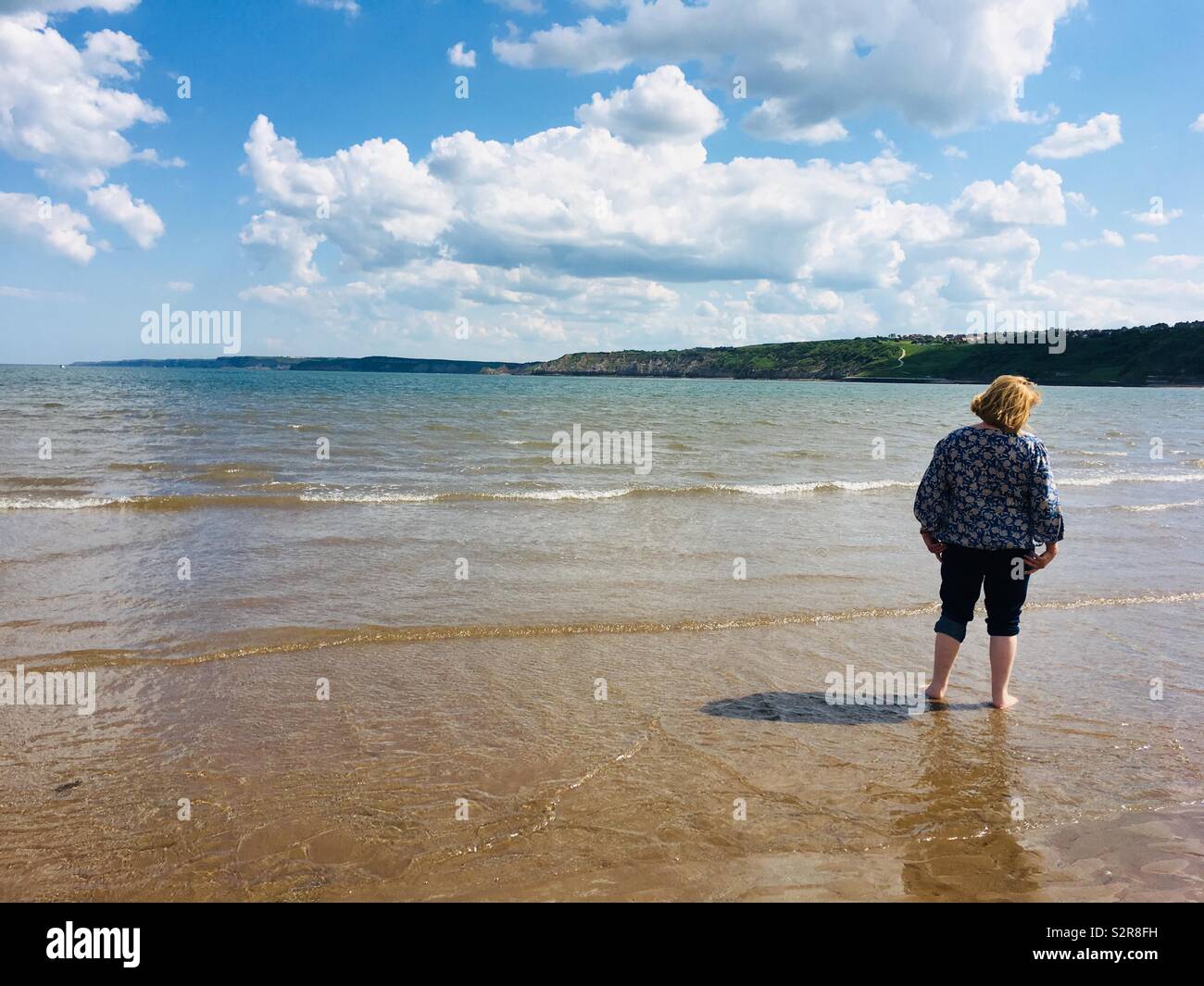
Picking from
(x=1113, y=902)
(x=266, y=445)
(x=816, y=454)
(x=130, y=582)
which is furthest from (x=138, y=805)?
(x=816, y=454)

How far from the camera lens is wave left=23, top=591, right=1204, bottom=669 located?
6.92 m

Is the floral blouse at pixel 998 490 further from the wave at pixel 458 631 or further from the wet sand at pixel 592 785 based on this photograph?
the wave at pixel 458 631

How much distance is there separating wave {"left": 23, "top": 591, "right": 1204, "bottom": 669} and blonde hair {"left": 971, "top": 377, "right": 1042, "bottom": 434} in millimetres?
3370

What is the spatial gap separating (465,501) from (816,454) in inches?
588

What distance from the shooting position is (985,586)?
231 inches

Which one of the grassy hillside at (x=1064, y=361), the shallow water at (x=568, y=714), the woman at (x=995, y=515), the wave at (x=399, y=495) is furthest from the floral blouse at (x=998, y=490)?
the grassy hillside at (x=1064, y=361)

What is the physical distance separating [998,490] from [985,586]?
2.54 feet

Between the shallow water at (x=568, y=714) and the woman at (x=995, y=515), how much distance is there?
741mm

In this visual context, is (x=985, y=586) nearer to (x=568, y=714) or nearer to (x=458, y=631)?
(x=568, y=714)

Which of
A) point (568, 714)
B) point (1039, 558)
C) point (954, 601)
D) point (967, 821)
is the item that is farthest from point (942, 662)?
point (568, 714)
